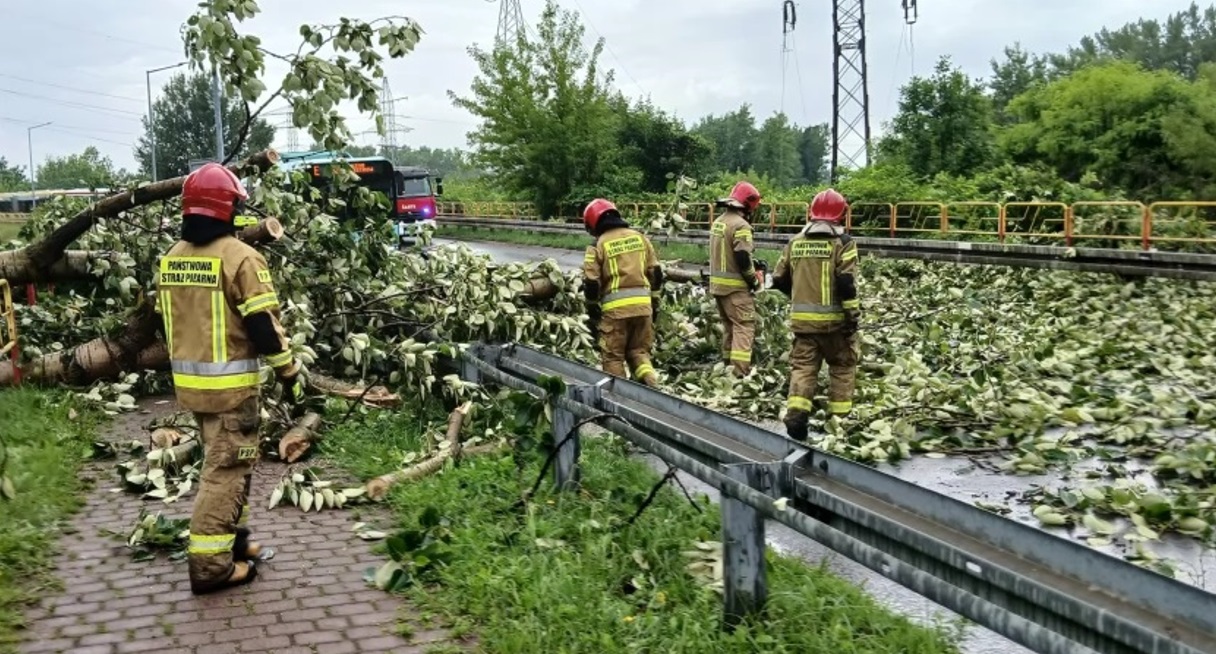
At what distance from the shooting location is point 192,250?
4.81 metres

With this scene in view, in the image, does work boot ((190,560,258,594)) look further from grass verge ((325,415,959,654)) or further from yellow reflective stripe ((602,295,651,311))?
yellow reflective stripe ((602,295,651,311))

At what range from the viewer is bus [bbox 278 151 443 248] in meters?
20.0

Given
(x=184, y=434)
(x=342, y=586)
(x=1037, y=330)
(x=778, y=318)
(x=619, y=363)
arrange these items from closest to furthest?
(x=342, y=586) < (x=184, y=434) < (x=619, y=363) < (x=778, y=318) < (x=1037, y=330)

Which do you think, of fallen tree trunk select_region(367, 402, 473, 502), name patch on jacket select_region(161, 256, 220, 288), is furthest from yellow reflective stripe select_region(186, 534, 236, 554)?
fallen tree trunk select_region(367, 402, 473, 502)

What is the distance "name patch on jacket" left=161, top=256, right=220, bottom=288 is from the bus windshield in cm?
2537

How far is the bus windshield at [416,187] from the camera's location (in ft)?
98.0

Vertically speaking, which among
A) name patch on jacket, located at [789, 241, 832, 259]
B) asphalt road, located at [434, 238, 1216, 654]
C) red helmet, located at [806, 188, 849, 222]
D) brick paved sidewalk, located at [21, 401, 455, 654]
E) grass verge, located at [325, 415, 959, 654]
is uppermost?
red helmet, located at [806, 188, 849, 222]

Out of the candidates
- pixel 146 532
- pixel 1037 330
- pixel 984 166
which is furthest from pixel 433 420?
pixel 984 166

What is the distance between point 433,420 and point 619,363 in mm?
1785

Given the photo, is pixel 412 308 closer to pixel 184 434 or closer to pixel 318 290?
pixel 318 290

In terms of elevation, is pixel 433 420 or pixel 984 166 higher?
pixel 984 166

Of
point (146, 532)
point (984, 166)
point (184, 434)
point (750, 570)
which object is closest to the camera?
point (750, 570)

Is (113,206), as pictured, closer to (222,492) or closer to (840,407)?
(222,492)

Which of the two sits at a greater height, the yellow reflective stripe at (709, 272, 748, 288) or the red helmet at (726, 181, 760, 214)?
the red helmet at (726, 181, 760, 214)
